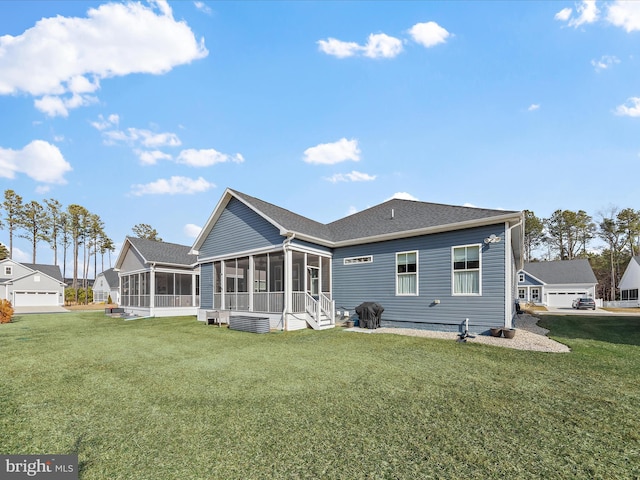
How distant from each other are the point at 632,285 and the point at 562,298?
807cm

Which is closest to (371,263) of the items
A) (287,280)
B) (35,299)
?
(287,280)

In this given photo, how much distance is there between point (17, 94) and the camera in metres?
12.9

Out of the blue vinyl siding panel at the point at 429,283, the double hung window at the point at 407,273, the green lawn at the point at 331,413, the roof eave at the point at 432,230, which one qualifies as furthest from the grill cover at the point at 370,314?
the green lawn at the point at 331,413

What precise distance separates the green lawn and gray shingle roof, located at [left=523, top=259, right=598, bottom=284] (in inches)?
1280

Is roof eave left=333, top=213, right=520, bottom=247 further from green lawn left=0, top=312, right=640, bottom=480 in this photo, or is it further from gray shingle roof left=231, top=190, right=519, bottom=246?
green lawn left=0, top=312, right=640, bottom=480

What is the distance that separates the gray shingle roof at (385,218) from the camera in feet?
36.9

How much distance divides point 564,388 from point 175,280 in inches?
859

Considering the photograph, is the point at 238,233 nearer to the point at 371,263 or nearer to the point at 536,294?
the point at 371,263

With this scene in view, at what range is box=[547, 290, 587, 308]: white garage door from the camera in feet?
108

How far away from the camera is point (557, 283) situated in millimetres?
33781

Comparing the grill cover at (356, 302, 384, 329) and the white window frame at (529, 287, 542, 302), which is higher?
the grill cover at (356, 302, 384, 329)

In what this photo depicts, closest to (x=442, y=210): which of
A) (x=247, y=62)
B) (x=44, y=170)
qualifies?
(x=247, y=62)

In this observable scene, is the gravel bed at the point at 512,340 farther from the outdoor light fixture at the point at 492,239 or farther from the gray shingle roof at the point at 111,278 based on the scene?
the gray shingle roof at the point at 111,278

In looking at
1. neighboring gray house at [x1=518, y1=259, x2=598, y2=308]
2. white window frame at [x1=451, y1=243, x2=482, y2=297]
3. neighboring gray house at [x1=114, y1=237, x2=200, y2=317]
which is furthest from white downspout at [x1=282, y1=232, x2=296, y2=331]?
neighboring gray house at [x1=518, y1=259, x2=598, y2=308]
